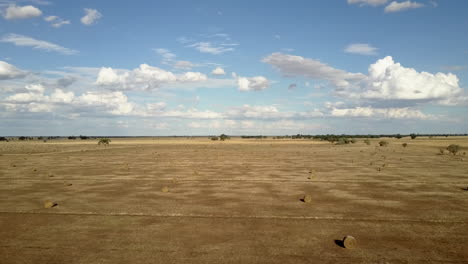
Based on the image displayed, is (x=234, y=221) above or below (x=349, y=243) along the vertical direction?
below

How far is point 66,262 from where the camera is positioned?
10656 mm

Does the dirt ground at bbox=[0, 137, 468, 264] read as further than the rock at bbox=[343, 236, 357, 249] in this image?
No

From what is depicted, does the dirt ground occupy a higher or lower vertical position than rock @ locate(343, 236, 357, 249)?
lower

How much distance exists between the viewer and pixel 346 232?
45.1 feet

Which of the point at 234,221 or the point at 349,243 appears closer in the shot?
the point at 349,243

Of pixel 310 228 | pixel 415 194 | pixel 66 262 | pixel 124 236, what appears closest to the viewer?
pixel 66 262

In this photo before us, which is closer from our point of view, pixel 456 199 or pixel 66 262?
pixel 66 262

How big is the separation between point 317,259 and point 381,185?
16.6 metres

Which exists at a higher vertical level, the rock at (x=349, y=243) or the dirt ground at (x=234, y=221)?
the rock at (x=349, y=243)

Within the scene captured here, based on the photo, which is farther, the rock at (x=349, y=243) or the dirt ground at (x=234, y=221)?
the rock at (x=349, y=243)

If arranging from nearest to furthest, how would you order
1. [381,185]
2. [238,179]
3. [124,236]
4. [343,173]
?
[124,236] → [381,185] → [238,179] → [343,173]

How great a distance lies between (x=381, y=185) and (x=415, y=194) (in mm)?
3632

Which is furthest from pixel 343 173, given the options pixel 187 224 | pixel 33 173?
pixel 33 173

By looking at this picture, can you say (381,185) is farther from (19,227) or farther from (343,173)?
(19,227)
